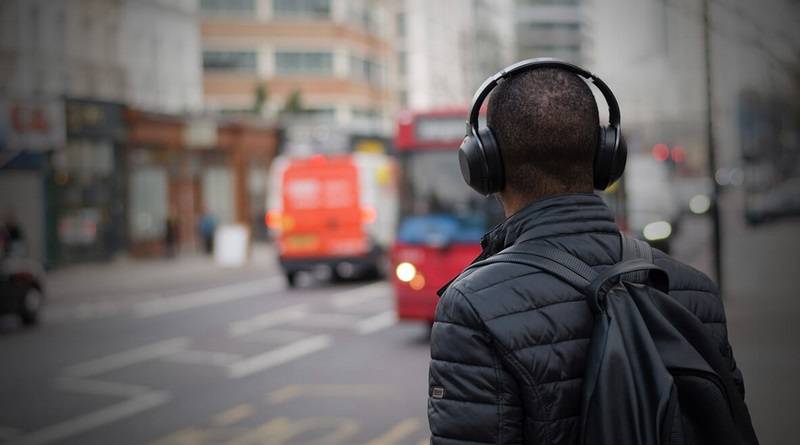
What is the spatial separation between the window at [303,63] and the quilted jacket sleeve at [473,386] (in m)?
62.6

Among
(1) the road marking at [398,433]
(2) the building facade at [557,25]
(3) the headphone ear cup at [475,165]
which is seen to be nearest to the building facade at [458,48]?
(1) the road marking at [398,433]

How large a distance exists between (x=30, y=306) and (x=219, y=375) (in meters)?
6.89

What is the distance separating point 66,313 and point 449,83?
19.7 metres

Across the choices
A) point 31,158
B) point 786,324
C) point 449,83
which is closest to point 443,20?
point 449,83

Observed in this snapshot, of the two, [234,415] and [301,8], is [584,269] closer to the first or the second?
[234,415]

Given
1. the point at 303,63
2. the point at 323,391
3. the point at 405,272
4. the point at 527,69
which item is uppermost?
the point at 303,63

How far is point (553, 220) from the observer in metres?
2.02

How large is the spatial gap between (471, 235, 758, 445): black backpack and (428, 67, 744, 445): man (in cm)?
6

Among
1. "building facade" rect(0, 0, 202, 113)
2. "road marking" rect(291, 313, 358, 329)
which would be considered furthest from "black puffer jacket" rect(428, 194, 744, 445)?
"building facade" rect(0, 0, 202, 113)

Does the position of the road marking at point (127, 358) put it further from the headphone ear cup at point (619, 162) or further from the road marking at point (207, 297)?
the headphone ear cup at point (619, 162)

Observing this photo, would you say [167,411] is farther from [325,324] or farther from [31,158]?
[31,158]

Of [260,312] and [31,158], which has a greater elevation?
[31,158]

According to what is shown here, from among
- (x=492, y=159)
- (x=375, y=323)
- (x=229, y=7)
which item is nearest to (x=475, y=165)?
(x=492, y=159)

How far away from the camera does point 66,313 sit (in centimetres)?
1897
